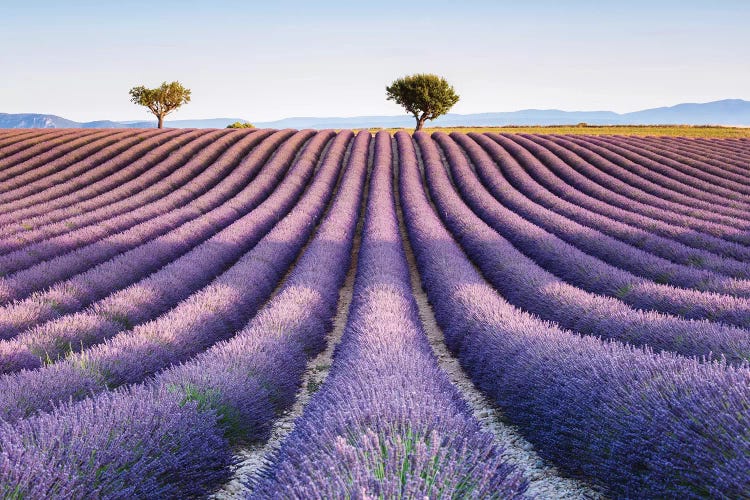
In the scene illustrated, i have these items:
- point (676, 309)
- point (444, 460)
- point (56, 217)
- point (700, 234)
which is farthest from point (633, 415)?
point (56, 217)

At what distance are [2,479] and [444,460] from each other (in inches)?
65.1

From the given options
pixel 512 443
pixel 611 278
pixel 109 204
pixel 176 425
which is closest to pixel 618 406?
pixel 512 443

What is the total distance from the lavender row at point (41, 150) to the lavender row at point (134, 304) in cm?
1258

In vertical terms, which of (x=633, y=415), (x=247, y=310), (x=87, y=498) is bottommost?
(x=247, y=310)

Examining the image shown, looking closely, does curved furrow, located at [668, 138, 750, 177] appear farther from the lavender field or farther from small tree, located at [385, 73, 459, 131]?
small tree, located at [385, 73, 459, 131]

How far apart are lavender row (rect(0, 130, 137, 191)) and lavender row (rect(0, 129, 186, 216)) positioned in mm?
625

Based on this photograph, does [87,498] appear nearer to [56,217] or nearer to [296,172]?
[56,217]

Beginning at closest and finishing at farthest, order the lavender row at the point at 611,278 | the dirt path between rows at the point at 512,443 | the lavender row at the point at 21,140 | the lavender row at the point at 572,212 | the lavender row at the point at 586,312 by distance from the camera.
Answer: the dirt path between rows at the point at 512,443 < the lavender row at the point at 586,312 < the lavender row at the point at 611,278 < the lavender row at the point at 572,212 < the lavender row at the point at 21,140

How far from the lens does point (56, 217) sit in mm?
11156

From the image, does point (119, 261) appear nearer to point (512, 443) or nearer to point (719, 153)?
point (512, 443)

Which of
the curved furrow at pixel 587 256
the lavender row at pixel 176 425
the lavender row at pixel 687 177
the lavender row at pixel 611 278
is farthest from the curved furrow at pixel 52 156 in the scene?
the lavender row at pixel 687 177

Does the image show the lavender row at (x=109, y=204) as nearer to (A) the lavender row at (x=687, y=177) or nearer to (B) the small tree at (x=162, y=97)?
(A) the lavender row at (x=687, y=177)

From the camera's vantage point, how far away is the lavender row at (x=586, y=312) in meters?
3.64

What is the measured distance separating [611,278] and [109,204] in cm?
1219
